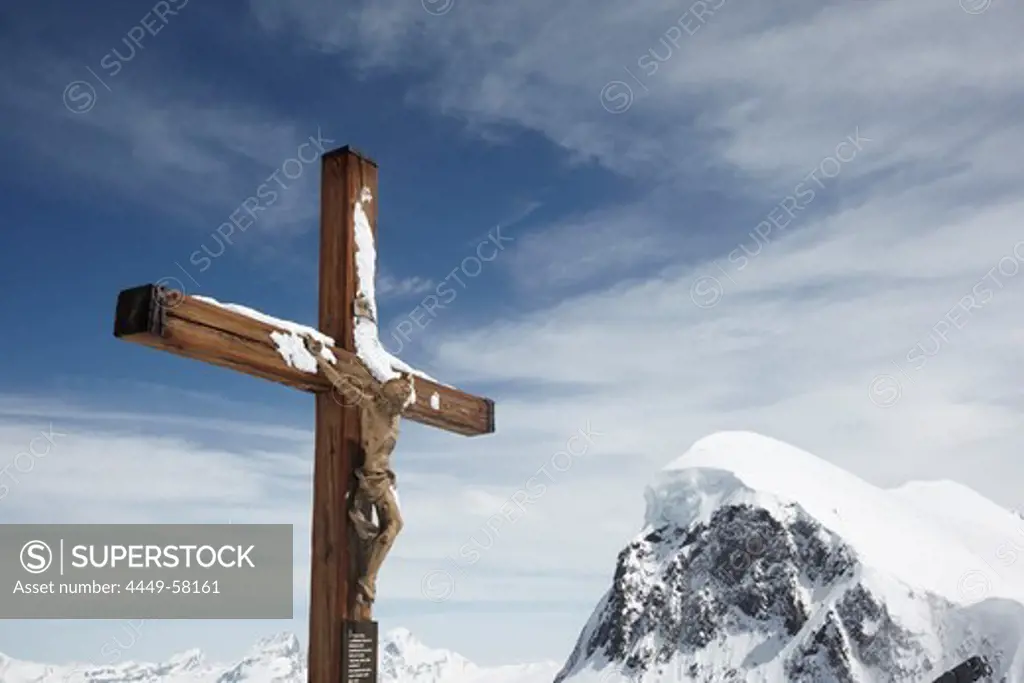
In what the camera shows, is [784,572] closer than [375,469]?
No

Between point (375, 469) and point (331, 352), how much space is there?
665 mm

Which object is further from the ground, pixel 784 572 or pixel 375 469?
pixel 784 572

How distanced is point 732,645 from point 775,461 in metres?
24.7

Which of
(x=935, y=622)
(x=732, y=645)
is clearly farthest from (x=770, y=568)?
(x=935, y=622)

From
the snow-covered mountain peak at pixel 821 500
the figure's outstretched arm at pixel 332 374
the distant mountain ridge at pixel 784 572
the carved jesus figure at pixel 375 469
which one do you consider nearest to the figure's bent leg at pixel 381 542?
the carved jesus figure at pixel 375 469

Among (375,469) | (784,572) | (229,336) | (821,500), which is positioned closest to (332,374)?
(375,469)

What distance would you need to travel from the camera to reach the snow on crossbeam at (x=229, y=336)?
468 cm

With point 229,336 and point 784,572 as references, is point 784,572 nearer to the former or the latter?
point 784,572

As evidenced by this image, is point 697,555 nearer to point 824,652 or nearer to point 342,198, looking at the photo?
point 824,652

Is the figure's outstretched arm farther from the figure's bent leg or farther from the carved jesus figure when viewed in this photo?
the figure's bent leg

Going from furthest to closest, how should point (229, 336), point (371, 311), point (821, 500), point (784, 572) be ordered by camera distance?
1. point (821, 500)
2. point (784, 572)
3. point (371, 311)
4. point (229, 336)

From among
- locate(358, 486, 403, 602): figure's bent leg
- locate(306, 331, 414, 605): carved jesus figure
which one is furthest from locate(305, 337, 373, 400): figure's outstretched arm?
locate(358, 486, 403, 602): figure's bent leg

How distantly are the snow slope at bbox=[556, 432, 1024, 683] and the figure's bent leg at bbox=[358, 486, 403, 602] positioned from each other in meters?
113

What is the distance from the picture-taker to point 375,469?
5.92 m
